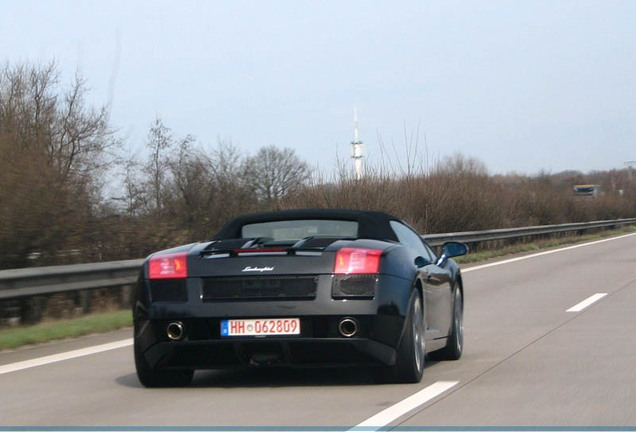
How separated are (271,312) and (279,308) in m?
0.06

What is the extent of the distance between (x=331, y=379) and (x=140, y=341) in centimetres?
143

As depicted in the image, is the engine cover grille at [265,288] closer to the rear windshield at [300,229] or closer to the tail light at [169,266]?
the tail light at [169,266]

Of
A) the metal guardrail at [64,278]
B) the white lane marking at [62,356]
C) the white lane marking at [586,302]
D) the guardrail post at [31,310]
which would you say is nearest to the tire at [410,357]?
the white lane marking at [62,356]

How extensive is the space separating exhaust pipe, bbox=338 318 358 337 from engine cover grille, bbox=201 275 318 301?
0.81ft

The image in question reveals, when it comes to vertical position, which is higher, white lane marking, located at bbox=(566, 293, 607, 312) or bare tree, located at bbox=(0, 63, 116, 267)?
bare tree, located at bbox=(0, 63, 116, 267)

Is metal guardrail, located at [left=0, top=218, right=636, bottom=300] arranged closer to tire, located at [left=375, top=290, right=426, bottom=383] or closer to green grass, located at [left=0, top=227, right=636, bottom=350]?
green grass, located at [left=0, top=227, right=636, bottom=350]

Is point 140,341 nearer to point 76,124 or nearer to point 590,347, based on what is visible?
point 590,347

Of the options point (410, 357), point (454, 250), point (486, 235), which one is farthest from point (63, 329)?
point (486, 235)

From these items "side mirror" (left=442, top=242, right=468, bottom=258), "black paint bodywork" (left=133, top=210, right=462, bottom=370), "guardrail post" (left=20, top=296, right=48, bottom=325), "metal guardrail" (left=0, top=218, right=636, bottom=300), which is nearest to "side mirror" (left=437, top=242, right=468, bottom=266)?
"side mirror" (left=442, top=242, right=468, bottom=258)

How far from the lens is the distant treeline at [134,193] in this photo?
14.9 metres

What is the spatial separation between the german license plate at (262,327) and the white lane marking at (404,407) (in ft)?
2.77

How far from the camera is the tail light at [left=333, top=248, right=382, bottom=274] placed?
274 inches

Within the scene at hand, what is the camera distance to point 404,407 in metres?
6.39

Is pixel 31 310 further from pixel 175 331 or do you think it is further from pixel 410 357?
pixel 410 357
